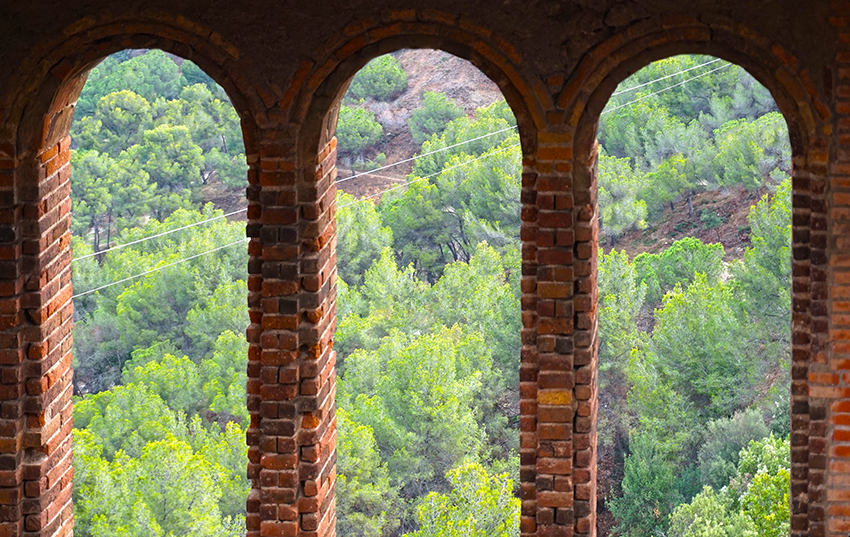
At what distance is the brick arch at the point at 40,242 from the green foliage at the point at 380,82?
29266 millimetres

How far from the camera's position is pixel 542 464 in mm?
5961

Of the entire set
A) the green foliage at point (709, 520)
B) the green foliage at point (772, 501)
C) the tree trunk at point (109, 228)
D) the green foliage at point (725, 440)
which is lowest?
the green foliage at point (709, 520)

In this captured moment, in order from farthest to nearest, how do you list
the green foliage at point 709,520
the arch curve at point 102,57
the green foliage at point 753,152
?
1. the green foliage at point 753,152
2. the green foliage at point 709,520
3. the arch curve at point 102,57

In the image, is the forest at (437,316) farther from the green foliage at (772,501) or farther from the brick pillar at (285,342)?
the brick pillar at (285,342)

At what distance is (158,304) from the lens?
28469mm

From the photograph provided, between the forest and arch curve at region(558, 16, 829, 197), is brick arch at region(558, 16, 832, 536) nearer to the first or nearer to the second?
arch curve at region(558, 16, 829, 197)

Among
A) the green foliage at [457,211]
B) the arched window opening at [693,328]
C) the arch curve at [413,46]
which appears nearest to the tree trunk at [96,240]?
the green foliage at [457,211]

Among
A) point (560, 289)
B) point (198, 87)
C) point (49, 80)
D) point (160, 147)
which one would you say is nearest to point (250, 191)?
point (49, 80)

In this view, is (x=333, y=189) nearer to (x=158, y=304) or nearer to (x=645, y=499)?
(x=645, y=499)

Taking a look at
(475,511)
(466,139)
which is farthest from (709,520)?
(466,139)

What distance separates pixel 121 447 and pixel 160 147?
12.0 meters

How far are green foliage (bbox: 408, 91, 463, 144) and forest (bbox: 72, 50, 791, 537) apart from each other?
65mm

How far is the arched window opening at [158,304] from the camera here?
17.3 metres

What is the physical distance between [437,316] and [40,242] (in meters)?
20.0
